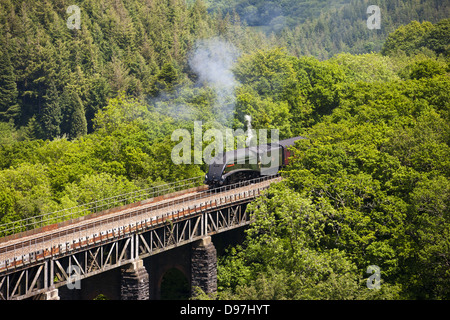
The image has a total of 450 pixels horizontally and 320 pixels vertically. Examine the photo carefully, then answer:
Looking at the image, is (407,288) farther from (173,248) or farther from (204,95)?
(204,95)

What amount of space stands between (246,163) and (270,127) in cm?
2206

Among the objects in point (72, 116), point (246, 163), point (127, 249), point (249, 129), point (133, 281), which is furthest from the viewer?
point (72, 116)

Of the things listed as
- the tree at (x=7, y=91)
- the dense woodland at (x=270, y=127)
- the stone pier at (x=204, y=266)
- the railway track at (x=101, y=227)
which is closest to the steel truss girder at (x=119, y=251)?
the railway track at (x=101, y=227)

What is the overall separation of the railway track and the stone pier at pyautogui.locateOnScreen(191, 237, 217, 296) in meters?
2.95

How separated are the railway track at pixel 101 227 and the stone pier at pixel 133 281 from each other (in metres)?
2.52

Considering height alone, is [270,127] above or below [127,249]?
above

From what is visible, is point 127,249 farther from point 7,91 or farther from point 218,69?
point 7,91

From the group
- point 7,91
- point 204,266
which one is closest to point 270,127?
point 204,266

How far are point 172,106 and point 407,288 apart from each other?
48.3m

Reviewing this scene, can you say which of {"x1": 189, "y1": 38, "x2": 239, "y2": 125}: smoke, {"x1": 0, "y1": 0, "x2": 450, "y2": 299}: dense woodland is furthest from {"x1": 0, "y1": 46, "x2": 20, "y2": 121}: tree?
{"x1": 189, "y1": 38, "x2": 239, "y2": 125}: smoke

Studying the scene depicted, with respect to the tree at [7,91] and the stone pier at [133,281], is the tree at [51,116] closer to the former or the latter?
the tree at [7,91]

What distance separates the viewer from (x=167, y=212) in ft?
172

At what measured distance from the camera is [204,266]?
5369cm

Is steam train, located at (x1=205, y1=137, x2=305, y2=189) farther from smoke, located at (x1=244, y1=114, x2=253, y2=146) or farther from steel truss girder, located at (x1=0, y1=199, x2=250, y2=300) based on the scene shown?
smoke, located at (x1=244, y1=114, x2=253, y2=146)
